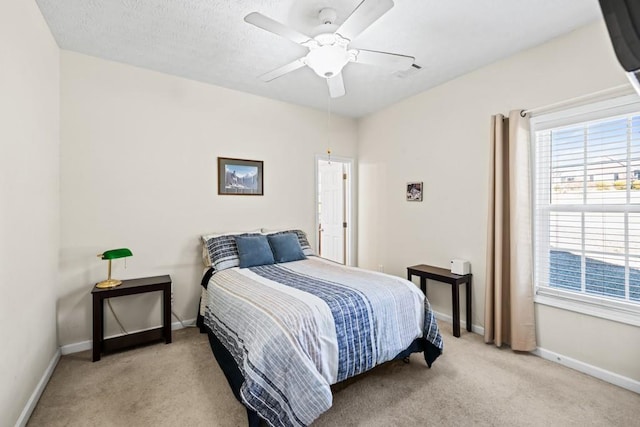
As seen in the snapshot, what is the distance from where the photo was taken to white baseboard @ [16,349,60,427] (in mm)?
1799

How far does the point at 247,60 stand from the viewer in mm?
2861

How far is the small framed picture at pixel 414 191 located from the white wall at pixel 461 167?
0.08 metres

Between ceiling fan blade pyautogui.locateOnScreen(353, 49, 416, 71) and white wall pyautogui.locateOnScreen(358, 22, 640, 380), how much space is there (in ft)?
4.45

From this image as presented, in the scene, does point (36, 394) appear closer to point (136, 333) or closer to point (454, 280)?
point (136, 333)

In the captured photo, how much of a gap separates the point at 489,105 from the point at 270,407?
323cm

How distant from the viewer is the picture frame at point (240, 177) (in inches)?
139

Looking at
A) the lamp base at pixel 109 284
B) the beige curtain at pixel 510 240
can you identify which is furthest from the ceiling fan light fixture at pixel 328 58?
the lamp base at pixel 109 284

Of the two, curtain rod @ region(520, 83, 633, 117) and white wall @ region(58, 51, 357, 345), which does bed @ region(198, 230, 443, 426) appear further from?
curtain rod @ region(520, 83, 633, 117)

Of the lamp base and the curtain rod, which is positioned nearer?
the curtain rod

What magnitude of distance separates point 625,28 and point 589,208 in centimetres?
250

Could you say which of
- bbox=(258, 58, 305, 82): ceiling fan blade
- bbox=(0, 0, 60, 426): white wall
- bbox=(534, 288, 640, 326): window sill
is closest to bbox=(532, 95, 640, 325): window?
bbox=(534, 288, 640, 326): window sill

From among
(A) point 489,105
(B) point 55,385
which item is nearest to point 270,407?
(B) point 55,385

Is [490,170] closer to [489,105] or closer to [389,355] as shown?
[489,105]

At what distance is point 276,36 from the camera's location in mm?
2467
